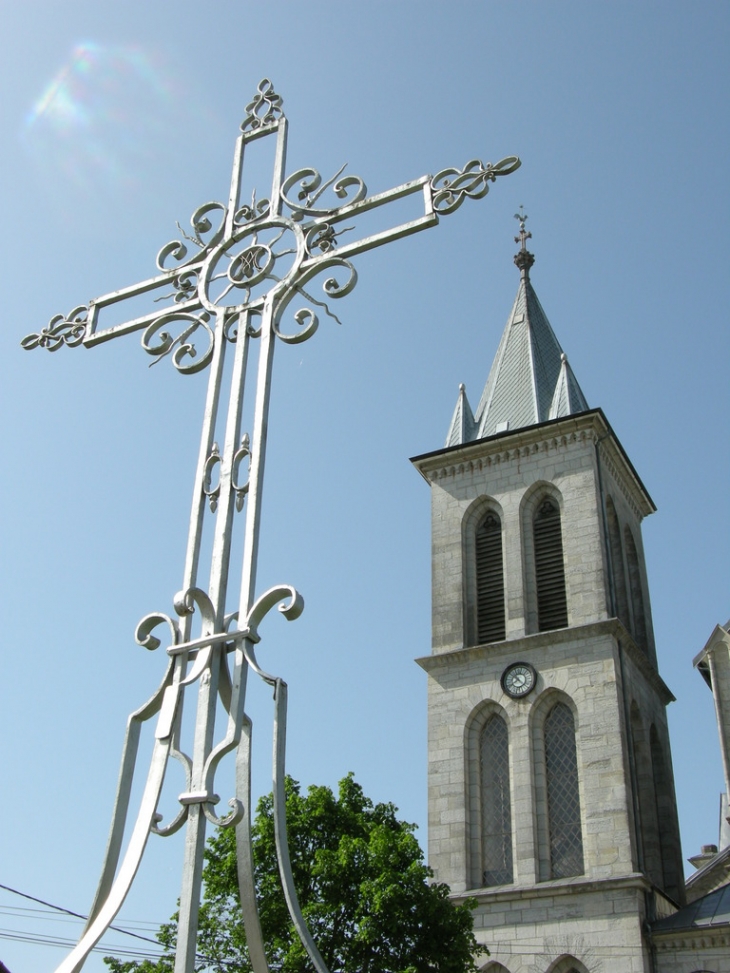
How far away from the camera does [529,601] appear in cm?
2819

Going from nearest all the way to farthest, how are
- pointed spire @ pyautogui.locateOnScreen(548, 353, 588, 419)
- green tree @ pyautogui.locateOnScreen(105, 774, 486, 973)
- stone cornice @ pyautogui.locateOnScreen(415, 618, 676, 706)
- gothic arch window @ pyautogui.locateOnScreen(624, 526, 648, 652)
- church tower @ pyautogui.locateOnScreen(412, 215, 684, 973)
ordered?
1. green tree @ pyautogui.locateOnScreen(105, 774, 486, 973)
2. church tower @ pyautogui.locateOnScreen(412, 215, 684, 973)
3. stone cornice @ pyautogui.locateOnScreen(415, 618, 676, 706)
4. gothic arch window @ pyautogui.locateOnScreen(624, 526, 648, 652)
5. pointed spire @ pyautogui.locateOnScreen(548, 353, 588, 419)

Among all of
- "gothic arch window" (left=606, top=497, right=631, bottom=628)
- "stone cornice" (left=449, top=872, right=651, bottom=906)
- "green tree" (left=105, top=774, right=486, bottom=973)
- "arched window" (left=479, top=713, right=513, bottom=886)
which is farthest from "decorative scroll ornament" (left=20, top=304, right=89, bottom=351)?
"gothic arch window" (left=606, top=497, right=631, bottom=628)

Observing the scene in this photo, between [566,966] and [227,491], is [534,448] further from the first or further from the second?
[227,491]

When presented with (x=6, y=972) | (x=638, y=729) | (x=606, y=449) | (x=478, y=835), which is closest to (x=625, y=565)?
(x=606, y=449)

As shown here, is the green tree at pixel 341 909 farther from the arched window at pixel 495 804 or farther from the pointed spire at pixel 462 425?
the pointed spire at pixel 462 425

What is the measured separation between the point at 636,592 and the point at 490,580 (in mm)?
4758

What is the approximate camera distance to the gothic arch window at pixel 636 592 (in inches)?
1190

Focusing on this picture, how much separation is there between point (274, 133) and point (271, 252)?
3.45ft

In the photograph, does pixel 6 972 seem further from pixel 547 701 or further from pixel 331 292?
pixel 547 701

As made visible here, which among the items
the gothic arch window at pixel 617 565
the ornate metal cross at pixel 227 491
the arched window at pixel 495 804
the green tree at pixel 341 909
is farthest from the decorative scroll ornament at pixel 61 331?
the gothic arch window at pixel 617 565

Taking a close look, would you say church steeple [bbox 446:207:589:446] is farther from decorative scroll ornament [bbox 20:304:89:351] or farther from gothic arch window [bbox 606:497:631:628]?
decorative scroll ornament [bbox 20:304:89:351]

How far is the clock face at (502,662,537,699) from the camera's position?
1046 inches

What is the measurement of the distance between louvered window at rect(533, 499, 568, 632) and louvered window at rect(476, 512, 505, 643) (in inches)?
39.8

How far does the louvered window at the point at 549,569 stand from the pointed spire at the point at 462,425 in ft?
11.3
